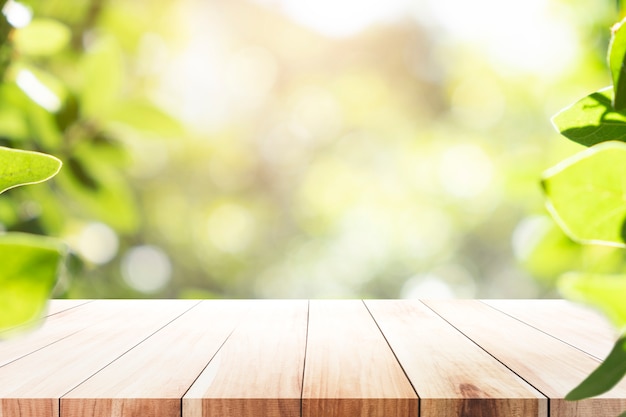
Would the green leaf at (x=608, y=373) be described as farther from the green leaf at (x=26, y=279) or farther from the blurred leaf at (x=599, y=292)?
the green leaf at (x=26, y=279)

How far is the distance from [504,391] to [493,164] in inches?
150

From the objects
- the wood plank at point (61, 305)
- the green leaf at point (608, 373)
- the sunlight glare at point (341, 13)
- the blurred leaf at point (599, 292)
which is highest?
the sunlight glare at point (341, 13)

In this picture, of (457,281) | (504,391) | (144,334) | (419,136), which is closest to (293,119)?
(419,136)

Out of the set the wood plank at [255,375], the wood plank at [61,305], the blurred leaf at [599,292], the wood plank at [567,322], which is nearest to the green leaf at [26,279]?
the blurred leaf at [599,292]

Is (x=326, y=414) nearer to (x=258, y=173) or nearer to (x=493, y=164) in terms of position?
(x=493, y=164)

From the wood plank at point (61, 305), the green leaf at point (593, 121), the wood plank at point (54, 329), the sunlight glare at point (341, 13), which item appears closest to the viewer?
the green leaf at point (593, 121)

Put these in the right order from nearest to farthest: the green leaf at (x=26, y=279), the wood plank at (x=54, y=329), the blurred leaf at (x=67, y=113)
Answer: the green leaf at (x=26, y=279), the blurred leaf at (x=67, y=113), the wood plank at (x=54, y=329)

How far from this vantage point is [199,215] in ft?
17.6

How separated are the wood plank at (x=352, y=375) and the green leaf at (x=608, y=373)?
45cm

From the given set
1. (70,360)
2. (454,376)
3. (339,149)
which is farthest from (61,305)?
(339,149)

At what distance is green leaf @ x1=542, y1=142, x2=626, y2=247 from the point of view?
0.20 m

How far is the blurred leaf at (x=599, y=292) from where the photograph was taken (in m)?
0.18

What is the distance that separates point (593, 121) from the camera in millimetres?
279

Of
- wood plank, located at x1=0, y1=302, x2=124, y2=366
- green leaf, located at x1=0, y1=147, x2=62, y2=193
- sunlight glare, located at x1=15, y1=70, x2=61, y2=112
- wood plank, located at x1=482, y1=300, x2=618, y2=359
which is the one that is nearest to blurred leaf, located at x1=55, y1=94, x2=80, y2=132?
sunlight glare, located at x1=15, y1=70, x2=61, y2=112
